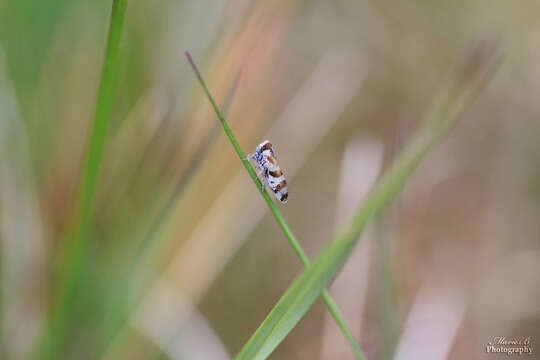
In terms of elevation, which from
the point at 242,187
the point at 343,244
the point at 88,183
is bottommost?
the point at 343,244

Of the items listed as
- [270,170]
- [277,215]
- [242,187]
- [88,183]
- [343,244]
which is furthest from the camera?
[242,187]

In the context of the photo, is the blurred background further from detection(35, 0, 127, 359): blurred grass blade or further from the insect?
the insect

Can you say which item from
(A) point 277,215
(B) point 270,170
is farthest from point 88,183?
(B) point 270,170

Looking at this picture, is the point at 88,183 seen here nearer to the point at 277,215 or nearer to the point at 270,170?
→ the point at 277,215

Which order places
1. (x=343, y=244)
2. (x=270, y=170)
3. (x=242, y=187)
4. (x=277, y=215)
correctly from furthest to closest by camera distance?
(x=242, y=187) → (x=270, y=170) → (x=277, y=215) → (x=343, y=244)

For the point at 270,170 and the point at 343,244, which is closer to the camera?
the point at 343,244

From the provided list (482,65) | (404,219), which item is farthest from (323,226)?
(482,65)

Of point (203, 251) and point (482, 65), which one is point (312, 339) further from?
point (482, 65)
